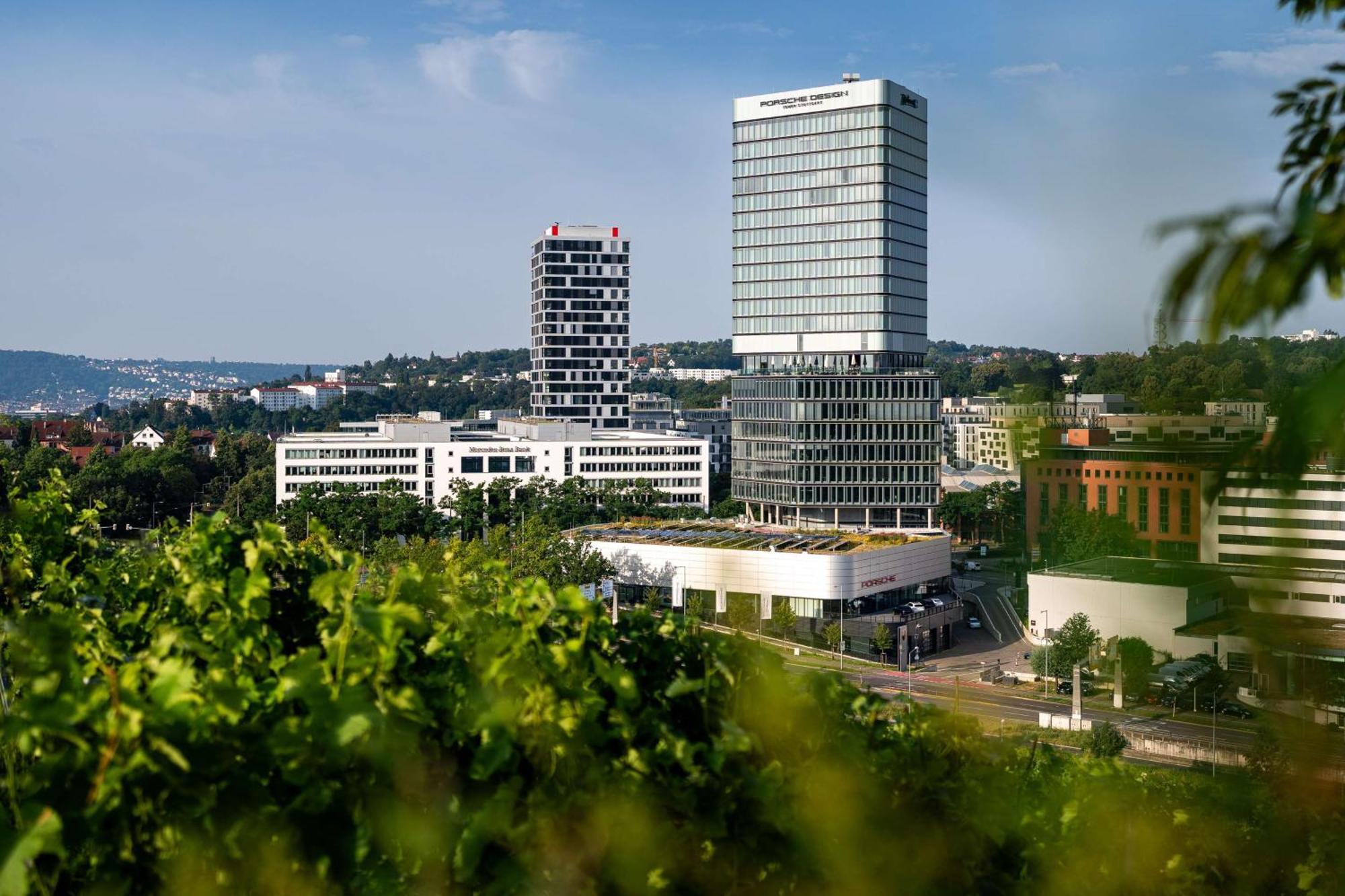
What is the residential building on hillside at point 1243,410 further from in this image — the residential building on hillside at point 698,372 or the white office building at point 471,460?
the residential building on hillside at point 698,372

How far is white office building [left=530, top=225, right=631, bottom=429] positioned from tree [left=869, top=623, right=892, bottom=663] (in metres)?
28.1

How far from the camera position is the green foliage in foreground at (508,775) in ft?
5.85

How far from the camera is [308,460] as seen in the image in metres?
36.5

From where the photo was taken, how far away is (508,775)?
6.84 ft

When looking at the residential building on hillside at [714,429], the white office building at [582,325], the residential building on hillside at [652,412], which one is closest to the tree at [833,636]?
the residential building on hillside at [714,429]

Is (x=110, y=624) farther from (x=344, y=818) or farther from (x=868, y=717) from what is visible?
(x=868, y=717)

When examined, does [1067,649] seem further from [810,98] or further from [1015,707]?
[810,98]

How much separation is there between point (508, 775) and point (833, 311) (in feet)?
112

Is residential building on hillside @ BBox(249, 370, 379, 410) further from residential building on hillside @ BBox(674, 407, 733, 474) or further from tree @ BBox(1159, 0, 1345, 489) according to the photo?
tree @ BBox(1159, 0, 1345, 489)

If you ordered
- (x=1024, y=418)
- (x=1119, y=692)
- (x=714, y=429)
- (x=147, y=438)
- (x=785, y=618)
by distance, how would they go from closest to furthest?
(x=1024, y=418) → (x=1119, y=692) → (x=785, y=618) → (x=714, y=429) → (x=147, y=438)

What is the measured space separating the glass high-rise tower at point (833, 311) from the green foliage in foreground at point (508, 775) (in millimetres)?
31185

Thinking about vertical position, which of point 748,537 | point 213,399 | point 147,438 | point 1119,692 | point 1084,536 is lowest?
point 1119,692

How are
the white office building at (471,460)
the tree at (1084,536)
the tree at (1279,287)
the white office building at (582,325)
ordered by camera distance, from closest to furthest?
the tree at (1279,287) → the tree at (1084,536) → the white office building at (471,460) → the white office building at (582,325)

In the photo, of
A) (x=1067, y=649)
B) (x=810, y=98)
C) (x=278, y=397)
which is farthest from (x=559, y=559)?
(x=278, y=397)
